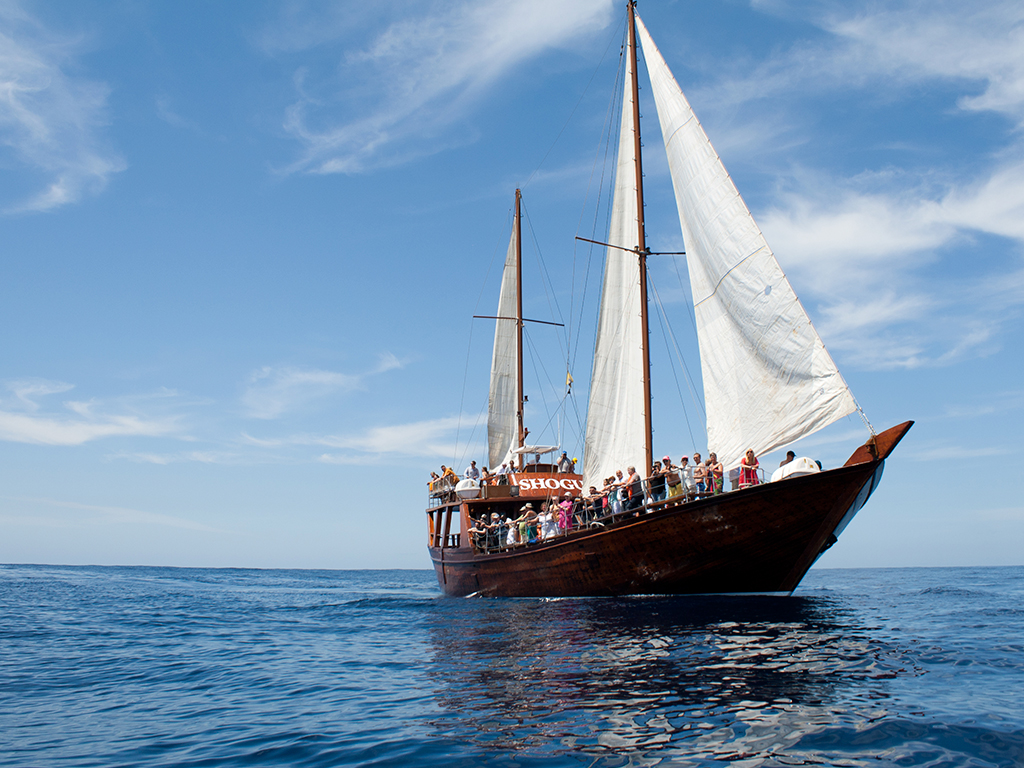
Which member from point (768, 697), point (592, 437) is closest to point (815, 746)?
point (768, 697)

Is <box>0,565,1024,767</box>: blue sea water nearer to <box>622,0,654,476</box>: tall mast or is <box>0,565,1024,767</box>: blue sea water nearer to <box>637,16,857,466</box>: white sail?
<box>637,16,857,466</box>: white sail

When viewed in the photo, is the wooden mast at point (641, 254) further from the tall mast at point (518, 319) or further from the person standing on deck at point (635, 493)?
the tall mast at point (518, 319)

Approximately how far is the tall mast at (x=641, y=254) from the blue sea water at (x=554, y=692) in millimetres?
5592

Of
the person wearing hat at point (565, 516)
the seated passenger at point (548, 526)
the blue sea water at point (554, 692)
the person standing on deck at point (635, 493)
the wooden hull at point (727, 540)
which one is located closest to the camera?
the blue sea water at point (554, 692)

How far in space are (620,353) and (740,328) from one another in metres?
6.32

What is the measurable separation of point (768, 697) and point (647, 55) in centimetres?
2005

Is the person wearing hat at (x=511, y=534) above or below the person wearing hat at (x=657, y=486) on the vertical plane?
below

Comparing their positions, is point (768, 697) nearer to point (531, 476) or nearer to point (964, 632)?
point (964, 632)

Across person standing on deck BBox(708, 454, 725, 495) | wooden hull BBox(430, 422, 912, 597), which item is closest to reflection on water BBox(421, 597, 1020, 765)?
wooden hull BBox(430, 422, 912, 597)

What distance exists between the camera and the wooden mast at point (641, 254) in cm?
2214

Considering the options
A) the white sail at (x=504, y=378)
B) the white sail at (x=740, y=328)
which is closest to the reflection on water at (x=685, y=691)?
the white sail at (x=740, y=328)

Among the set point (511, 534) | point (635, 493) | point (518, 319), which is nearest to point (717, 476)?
point (635, 493)

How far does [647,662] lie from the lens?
1094 centimetres

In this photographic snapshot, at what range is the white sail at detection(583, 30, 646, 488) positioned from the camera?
22781mm
